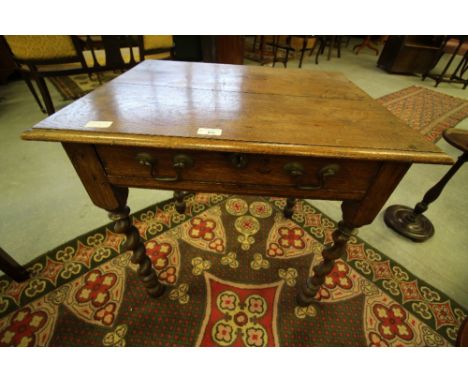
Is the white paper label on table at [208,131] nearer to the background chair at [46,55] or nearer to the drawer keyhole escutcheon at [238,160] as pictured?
the drawer keyhole escutcheon at [238,160]

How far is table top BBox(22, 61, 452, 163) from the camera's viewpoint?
56 cm

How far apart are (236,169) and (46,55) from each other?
2.48 meters

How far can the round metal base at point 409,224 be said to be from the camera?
1493 mm

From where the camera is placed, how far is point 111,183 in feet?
2.31

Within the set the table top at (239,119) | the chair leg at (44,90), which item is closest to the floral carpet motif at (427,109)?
the table top at (239,119)

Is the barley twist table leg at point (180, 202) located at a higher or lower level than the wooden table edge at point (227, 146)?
lower

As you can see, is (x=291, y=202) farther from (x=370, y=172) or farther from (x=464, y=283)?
(x=464, y=283)

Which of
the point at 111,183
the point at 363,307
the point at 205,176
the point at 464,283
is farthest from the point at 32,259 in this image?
the point at 464,283

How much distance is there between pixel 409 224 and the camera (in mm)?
1535

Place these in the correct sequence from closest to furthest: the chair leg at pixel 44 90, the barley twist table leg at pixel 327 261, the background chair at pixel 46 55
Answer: the barley twist table leg at pixel 327 261 → the background chair at pixel 46 55 → the chair leg at pixel 44 90

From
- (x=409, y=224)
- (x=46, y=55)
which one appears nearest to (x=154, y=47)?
(x=46, y=55)

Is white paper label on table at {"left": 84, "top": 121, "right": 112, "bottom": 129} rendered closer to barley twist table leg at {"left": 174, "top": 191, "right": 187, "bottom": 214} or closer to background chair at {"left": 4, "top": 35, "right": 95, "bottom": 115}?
barley twist table leg at {"left": 174, "top": 191, "right": 187, "bottom": 214}

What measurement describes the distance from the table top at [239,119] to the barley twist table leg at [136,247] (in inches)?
13.4

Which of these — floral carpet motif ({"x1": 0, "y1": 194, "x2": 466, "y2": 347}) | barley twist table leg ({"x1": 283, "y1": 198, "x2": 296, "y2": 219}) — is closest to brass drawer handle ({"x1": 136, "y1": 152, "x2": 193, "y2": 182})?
floral carpet motif ({"x1": 0, "y1": 194, "x2": 466, "y2": 347})
